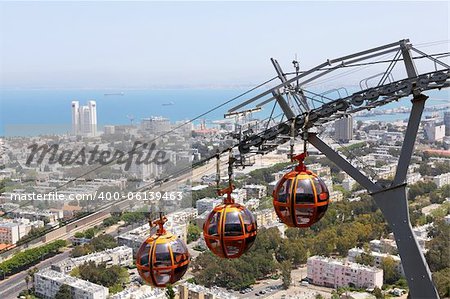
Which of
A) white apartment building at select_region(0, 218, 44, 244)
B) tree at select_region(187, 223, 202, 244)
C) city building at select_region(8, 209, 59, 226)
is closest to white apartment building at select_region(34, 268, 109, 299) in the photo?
tree at select_region(187, 223, 202, 244)

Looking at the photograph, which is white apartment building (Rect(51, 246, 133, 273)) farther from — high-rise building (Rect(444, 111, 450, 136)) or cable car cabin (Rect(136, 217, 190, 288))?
high-rise building (Rect(444, 111, 450, 136))

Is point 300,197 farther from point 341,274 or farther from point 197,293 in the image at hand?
point 341,274

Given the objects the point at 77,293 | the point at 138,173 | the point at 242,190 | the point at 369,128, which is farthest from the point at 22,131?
the point at 369,128

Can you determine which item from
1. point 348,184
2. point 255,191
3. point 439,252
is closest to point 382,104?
point 439,252

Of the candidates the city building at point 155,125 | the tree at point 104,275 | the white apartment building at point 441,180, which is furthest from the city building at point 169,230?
the white apartment building at point 441,180

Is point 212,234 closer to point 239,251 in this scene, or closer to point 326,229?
point 239,251

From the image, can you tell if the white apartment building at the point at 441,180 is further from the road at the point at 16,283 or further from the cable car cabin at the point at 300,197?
the cable car cabin at the point at 300,197
